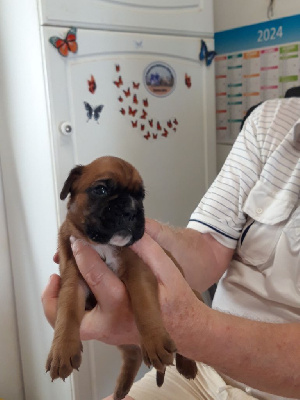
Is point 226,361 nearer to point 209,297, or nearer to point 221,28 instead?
point 209,297

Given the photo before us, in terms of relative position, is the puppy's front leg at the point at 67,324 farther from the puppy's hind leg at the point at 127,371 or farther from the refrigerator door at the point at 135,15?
the refrigerator door at the point at 135,15

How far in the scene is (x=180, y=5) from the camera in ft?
5.76

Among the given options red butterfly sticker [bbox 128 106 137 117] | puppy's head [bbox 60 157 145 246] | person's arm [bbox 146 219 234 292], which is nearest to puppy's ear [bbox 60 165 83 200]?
puppy's head [bbox 60 157 145 246]

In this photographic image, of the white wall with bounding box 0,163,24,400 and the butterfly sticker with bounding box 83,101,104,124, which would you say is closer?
the butterfly sticker with bounding box 83,101,104,124

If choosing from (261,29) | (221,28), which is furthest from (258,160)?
(221,28)

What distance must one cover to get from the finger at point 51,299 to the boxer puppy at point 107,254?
0.05m

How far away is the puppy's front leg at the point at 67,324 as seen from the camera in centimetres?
73

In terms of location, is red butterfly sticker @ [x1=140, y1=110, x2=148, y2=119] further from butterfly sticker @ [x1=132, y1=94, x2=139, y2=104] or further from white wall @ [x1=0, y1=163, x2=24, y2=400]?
white wall @ [x1=0, y1=163, x2=24, y2=400]

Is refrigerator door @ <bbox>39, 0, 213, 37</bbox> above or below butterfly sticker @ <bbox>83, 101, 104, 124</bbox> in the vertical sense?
above

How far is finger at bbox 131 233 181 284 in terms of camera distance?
0.84 metres

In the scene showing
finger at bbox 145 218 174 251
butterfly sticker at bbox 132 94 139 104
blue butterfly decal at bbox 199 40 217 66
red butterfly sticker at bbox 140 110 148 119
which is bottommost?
finger at bbox 145 218 174 251

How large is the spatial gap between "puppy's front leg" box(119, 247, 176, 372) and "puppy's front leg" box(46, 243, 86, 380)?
92 millimetres

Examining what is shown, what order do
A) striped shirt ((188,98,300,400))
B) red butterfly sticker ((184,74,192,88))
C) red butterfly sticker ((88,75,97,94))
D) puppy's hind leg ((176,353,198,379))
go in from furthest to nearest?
Answer: 1. red butterfly sticker ((184,74,192,88))
2. red butterfly sticker ((88,75,97,94))
3. striped shirt ((188,98,300,400))
4. puppy's hind leg ((176,353,198,379))

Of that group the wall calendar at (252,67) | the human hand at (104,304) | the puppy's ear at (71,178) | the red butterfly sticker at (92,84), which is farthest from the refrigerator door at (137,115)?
the human hand at (104,304)
